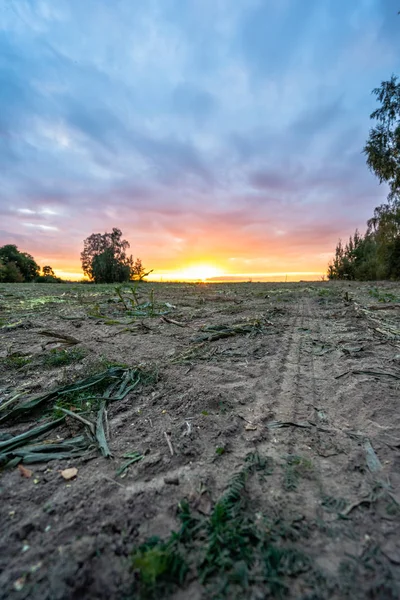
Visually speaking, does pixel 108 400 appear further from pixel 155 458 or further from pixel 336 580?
pixel 336 580

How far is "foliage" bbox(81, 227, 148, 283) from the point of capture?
4756 centimetres

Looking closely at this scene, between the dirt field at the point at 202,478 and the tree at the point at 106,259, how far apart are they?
44454mm

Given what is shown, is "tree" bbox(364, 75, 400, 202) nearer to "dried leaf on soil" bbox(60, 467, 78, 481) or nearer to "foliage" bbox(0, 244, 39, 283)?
"dried leaf on soil" bbox(60, 467, 78, 481)

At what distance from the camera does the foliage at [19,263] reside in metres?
45.0

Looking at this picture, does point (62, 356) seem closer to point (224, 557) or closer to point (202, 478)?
point (202, 478)

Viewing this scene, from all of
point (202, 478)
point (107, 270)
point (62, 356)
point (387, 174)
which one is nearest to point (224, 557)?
point (202, 478)

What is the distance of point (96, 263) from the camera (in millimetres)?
47531

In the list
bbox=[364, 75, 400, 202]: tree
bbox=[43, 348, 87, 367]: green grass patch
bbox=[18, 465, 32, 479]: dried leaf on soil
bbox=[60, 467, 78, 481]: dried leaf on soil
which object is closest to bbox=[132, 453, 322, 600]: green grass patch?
bbox=[60, 467, 78, 481]: dried leaf on soil

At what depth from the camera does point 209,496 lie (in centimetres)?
137

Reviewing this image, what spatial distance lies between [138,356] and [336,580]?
2.87 m

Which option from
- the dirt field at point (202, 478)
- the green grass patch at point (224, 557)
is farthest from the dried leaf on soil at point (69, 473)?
the green grass patch at point (224, 557)

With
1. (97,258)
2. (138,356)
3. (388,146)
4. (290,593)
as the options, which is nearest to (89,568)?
(290,593)

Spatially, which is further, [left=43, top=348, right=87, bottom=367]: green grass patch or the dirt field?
[left=43, top=348, right=87, bottom=367]: green grass patch

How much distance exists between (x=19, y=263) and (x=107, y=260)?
720 inches
